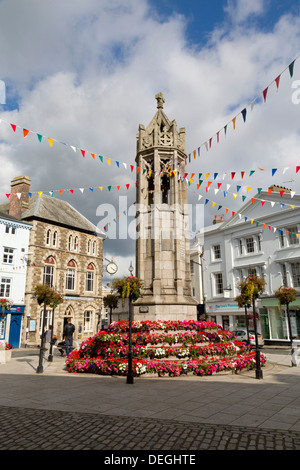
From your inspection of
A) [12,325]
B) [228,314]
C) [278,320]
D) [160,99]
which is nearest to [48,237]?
[12,325]

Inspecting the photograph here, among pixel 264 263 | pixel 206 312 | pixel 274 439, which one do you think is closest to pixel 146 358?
pixel 274 439

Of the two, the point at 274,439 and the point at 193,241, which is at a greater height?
the point at 193,241

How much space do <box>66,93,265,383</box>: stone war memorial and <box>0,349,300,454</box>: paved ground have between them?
0.89m

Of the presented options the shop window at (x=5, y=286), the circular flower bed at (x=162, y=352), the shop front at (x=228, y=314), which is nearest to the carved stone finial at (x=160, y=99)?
the circular flower bed at (x=162, y=352)

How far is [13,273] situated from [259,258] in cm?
2406

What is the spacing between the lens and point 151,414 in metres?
6.62

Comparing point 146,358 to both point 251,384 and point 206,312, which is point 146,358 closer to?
point 251,384

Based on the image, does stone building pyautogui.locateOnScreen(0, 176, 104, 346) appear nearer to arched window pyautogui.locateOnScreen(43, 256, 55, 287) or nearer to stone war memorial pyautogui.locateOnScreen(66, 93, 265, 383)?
arched window pyautogui.locateOnScreen(43, 256, 55, 287)

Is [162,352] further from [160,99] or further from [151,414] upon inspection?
[160,99]

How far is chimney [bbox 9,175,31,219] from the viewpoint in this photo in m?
34.0

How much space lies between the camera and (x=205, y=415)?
6.49 metres

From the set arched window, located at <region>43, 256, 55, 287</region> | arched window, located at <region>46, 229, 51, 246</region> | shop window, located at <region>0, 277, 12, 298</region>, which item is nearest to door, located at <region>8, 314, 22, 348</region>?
shop window, located at <region>0, 277, 12, 298</region>

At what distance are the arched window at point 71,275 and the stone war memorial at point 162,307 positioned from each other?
22276 millimetres
